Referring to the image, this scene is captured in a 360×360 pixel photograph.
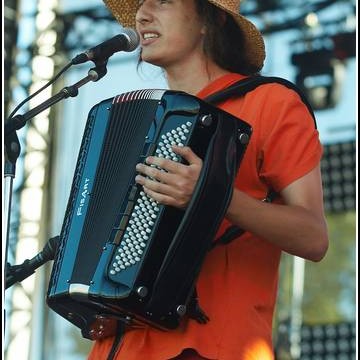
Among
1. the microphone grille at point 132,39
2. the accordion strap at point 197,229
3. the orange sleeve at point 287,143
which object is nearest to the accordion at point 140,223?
the accordion strap at point 197,229

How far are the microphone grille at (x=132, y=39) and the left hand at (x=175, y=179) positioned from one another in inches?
20.3

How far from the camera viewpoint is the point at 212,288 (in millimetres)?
3100

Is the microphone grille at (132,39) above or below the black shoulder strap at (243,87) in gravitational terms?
above

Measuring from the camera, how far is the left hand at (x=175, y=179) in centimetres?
297

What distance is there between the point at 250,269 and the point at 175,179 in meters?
0.35

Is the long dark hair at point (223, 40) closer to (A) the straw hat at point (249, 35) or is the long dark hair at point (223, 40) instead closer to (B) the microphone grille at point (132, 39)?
(A) the straw hat at point (249, 35)

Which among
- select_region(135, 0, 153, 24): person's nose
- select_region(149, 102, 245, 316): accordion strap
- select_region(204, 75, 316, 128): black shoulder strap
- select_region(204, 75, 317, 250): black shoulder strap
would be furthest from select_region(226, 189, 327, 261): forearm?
select_region(135, 0, 153, 24): person's nose

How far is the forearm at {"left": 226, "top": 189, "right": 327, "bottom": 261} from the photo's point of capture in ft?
9.96

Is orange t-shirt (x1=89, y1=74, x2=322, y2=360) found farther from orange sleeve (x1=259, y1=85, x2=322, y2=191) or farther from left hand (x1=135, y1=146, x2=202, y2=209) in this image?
left hand (x1=135, y1=146, x2=202, y2=209)

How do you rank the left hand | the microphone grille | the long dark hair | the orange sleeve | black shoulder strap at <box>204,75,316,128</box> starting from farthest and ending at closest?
the long dark hair, the microphone grille, black shoulder strap at <box>204,75,316,128</box>, the orange sleeve, the left hand

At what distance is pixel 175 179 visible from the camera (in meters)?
2.97

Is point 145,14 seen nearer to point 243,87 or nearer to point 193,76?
point 193,76

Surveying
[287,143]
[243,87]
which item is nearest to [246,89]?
[243,87]

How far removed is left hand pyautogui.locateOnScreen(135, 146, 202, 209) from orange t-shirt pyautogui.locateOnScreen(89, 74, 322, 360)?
222 millimetres
